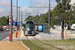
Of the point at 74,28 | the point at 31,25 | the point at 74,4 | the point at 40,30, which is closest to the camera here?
the point at 74,4

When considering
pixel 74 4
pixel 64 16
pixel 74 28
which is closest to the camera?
pixel 74 4

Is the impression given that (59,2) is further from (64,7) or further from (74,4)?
(74,4)

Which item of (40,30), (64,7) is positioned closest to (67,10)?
(64,7)

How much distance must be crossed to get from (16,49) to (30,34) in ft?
62.4

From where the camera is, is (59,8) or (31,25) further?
(31,25)

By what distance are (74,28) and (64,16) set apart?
146ft

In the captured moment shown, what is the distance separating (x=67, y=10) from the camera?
22.8 meters

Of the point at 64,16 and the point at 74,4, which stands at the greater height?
the point at 74,4

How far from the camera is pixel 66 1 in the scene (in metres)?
22.8

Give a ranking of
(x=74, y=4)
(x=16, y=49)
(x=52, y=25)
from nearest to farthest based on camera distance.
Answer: (x=16, y=49)
(x=74, y=4)
(x=52, y=25)

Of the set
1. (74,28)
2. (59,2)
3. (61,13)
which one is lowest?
(74,28)

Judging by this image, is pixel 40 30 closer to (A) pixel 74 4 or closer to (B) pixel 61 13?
(B) pixel 61 13

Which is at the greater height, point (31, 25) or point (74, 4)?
point (74, 4)

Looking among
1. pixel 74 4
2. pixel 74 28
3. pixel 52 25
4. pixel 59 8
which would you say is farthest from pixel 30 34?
pixel 52 25
